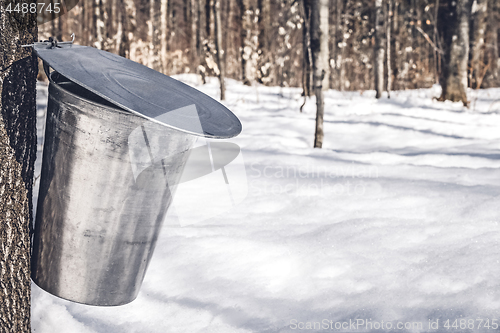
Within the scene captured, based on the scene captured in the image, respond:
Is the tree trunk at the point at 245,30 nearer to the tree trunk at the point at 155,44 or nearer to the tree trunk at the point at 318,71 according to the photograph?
the tree trunk at the point at 155,44

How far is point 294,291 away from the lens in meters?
1.83

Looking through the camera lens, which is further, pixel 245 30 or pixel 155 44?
pixel 155 44

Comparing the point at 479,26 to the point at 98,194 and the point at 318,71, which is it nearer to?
the point at 318,71

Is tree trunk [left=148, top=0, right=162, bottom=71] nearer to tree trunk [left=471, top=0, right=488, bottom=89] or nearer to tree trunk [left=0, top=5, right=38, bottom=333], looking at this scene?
tree trunk [left=471, top=0, right=488, bottom=89]

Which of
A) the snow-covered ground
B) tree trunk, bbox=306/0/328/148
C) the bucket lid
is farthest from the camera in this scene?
tree trunk, bbox=306/0/328/148

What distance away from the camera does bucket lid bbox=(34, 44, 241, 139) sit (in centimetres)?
139

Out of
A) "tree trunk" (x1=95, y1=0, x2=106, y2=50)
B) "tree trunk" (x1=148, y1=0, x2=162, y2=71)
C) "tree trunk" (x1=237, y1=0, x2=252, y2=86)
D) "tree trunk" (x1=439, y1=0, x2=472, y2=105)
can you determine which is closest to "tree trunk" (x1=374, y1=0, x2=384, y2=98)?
"tree trunk" (x1=439, y1=0, x2=472, y2=105)

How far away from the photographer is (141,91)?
158 cm

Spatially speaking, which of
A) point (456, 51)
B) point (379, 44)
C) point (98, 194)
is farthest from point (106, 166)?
point (379, 44)

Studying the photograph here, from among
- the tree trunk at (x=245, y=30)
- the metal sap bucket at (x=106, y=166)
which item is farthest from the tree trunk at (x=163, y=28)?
the metal sap bucket at (x=106, y=166)

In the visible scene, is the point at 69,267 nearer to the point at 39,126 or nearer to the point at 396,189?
the point at 396,189

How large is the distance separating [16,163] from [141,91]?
56cm

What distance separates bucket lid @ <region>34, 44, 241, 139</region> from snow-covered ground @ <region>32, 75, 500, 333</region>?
0.79 metres

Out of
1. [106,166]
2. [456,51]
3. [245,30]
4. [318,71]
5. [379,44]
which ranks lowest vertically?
[106,166]
